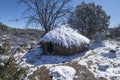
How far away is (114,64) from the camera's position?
1596cm

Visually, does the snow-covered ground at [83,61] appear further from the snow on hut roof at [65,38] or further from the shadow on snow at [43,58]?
the snow on hut roof at [65,38]

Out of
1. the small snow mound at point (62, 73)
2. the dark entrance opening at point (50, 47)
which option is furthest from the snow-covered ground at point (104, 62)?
the dark entrance opening at point (50, 47)

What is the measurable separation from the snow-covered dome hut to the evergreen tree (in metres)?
10.5

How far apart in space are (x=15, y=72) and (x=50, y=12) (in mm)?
26209

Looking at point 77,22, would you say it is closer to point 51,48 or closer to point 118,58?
point 51,48

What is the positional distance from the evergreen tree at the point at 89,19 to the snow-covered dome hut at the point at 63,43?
10.5 m

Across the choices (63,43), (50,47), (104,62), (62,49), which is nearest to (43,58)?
(62,49)

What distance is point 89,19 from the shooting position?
3080 cm

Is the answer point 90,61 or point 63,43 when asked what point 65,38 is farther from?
point 90,61

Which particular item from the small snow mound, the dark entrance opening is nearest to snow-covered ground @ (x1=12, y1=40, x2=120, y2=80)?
the small snow mound

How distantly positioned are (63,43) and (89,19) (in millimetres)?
12956

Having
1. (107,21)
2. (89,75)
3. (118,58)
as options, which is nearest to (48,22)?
(107,21)

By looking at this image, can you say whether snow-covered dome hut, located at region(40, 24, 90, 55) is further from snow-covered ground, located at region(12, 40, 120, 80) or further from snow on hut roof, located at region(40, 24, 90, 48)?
snow-covered ground, located at region(12, 40, 120, 80)

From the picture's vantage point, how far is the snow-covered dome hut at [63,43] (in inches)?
757
